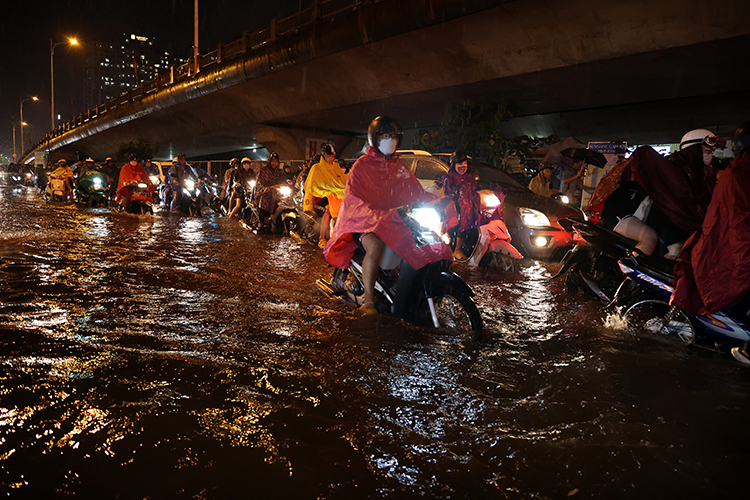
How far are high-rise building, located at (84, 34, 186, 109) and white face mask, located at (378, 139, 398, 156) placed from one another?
108 metres

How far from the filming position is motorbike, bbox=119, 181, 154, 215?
47.4 feet

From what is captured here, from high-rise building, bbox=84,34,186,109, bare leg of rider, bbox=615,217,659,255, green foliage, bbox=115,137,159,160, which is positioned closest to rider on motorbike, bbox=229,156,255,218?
bare leg of rider, bbox=615,217,659,255

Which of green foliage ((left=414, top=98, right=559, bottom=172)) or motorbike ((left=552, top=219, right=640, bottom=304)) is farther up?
green foliage ((left=414, top=98, right=559, bottom=172))

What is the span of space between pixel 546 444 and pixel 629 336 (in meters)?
2.22

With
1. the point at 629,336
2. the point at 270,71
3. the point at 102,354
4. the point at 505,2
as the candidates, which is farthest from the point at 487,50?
the point at 102,354

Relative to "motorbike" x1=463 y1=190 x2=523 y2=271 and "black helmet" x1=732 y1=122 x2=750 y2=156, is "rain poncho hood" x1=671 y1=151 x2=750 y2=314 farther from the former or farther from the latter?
"motorbike" x1=463 y1=190 x2=523 y2=271

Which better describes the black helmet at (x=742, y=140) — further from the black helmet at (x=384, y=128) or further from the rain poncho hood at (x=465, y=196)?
the rain poncho hood at (x=465, y=196)

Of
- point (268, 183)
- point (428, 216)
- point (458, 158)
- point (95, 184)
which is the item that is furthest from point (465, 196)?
point (95, 184)

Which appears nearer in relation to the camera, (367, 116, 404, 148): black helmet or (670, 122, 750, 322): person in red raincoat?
(670, 122, 750, 322): person in red raincoat

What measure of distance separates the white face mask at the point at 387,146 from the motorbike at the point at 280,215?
20.4 feet

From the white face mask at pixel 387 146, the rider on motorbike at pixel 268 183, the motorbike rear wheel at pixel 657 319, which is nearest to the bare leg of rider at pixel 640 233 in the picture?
the motorbike rear wheel at pixel 657 319

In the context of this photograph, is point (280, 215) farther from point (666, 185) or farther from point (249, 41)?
point (249, 41)

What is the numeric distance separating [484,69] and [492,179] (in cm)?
719

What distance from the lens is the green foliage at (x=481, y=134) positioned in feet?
52.8
